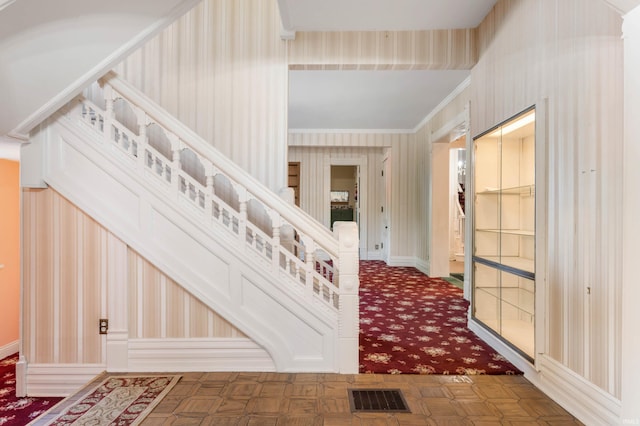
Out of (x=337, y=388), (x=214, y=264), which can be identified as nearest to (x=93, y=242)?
(x=214, y=264)

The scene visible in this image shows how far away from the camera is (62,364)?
2.58 meters

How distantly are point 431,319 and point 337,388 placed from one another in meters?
1.75

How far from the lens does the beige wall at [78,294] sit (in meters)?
2.58

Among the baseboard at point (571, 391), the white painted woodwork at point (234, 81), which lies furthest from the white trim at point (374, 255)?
the baseboard at point (571, 391)

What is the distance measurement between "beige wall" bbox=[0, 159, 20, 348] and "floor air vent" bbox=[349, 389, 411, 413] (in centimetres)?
391

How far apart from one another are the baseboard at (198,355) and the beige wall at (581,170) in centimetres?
205

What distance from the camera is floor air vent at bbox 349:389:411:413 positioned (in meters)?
2.07

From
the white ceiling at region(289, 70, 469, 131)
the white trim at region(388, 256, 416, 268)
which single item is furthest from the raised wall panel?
the white trim at region(388, 256, 416, 268)

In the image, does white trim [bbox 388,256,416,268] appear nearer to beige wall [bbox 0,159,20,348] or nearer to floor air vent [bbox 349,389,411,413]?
floor air vent [bbox 349,389,411,413]

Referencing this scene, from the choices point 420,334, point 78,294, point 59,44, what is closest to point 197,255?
point 78,294

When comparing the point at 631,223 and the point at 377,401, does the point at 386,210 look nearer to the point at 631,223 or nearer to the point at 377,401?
the point at 377,401

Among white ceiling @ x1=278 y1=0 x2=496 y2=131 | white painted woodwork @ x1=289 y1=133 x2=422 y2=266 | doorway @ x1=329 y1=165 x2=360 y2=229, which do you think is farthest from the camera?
doorway @ x1=329 y1=165 x2=360 y2=229

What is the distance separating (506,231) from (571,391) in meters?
1.29

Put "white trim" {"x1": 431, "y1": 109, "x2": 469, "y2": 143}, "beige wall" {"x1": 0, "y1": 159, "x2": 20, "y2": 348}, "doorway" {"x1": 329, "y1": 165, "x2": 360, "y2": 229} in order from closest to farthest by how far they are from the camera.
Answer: "beige wall" {"x1": 0, "y1": 159, "x2": 20, "y2": 348} → "white trim" {"x1": 431, "y1": 109, "x2": 469, "y2": 143} → "doorway" {"x1": 329, "y1": 165, "x2": 360, "y2": 229}
